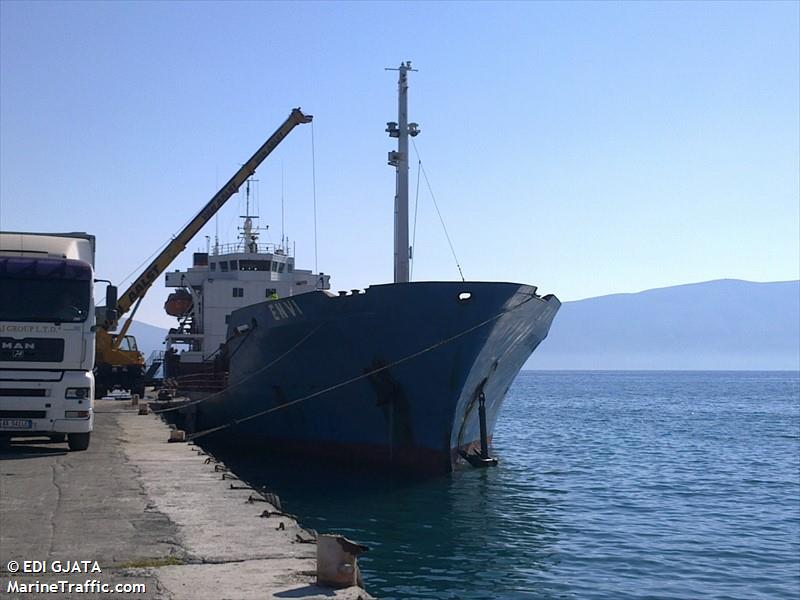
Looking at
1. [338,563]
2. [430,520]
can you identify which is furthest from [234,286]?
[338,563]

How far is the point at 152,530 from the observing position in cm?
848

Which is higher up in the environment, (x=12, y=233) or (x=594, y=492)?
(x=12, y=233)

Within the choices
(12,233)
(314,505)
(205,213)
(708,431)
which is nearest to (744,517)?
(314,505)

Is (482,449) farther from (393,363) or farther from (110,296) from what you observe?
(110,296)

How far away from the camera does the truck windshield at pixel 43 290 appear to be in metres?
13.9

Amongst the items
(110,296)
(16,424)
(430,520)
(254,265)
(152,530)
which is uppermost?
(254,265)

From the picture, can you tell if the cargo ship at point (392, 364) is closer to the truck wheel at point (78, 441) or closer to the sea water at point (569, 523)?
the sea water at point (569, 523)

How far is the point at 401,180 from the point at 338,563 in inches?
596

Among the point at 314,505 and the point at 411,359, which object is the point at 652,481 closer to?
the point at 411,359

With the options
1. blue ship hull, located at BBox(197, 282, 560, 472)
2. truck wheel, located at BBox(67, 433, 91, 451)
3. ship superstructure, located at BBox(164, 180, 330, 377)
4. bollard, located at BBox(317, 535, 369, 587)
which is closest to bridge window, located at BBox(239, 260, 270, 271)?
ship superstructure, located at BBox(164, 180, 330, 377)

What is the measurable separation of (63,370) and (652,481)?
14.5m

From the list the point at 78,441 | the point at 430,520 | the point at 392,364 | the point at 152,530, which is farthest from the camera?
the point at 392,364

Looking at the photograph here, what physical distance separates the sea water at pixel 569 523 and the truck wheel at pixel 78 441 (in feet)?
11.8

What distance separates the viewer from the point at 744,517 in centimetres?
1698
